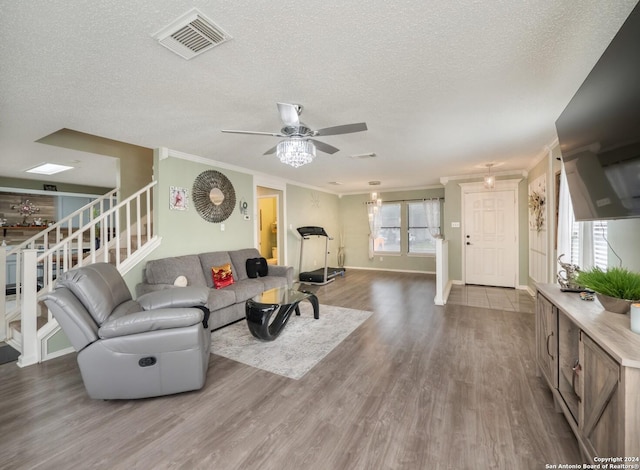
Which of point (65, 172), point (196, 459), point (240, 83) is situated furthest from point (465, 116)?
point (65, 172)

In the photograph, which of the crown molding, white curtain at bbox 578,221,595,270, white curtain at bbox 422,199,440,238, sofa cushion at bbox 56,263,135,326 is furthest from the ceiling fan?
white curtain at bbox 422,199,440,238

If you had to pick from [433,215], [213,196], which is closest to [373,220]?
[433,215]

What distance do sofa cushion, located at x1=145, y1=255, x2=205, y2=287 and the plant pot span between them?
152 inches

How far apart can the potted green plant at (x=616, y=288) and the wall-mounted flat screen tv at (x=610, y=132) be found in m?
0.34

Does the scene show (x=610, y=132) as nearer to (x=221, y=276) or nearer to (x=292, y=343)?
(x=292, y=343)

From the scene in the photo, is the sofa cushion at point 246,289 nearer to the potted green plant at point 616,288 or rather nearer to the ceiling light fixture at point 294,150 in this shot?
the ceiling light fixture at point 294,150

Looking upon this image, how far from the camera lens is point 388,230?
→ 26.8 ft

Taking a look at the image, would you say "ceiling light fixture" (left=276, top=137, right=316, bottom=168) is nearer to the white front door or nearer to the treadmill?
the treadmill

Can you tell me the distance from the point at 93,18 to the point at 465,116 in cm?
307

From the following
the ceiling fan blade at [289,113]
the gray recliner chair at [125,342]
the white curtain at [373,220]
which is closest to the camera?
the gray recliner chair at [125,342]

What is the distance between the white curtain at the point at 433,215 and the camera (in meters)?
7.28

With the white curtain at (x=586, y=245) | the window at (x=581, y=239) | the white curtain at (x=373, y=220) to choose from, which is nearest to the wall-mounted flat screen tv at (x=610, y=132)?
the window at (x=581, y=239)

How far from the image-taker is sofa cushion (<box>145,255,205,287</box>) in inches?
140

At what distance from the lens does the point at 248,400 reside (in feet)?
6.88
